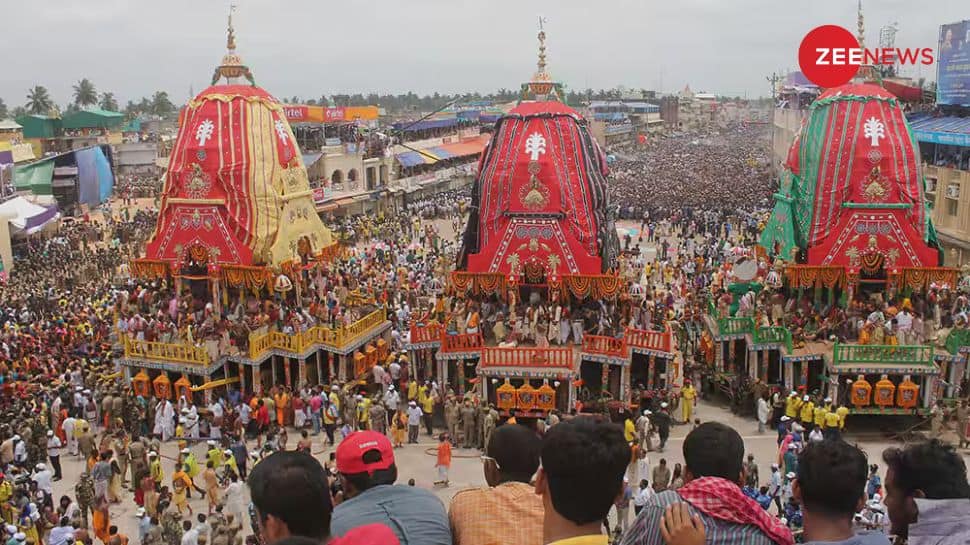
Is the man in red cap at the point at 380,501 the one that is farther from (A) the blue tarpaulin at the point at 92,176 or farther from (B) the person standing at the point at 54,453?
(A) the blue tarpaulin at the point at 92,176

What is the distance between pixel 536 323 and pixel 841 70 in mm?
9574

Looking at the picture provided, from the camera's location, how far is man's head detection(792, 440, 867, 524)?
3318 mm

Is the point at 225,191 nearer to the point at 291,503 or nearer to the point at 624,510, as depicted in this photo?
the point at 624,510

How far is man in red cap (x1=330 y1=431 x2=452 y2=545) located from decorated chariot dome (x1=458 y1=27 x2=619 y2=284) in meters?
14.7

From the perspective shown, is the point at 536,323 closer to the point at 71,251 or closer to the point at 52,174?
the point at 71,251

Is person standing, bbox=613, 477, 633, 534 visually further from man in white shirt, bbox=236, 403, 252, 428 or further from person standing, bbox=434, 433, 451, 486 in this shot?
man in white shirt, bbox=236, 403, 252, 428

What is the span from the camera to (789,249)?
19562mm

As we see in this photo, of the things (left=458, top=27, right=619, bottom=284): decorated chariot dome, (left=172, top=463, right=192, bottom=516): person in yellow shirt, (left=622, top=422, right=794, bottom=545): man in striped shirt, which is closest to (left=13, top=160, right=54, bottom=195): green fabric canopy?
(left=458, top=27, right=619, bottom=284): decorated chariot dome

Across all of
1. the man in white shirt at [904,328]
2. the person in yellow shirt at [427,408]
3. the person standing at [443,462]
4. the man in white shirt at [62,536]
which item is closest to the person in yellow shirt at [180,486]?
the man in white shirt at [62,536]

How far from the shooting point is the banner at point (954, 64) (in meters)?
33.5

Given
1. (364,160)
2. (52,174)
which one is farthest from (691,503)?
(52,174)

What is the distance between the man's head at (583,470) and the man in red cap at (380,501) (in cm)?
52

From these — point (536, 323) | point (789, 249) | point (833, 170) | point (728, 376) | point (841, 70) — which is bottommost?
point (728, 376)

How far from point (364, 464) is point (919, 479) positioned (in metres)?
2.34
